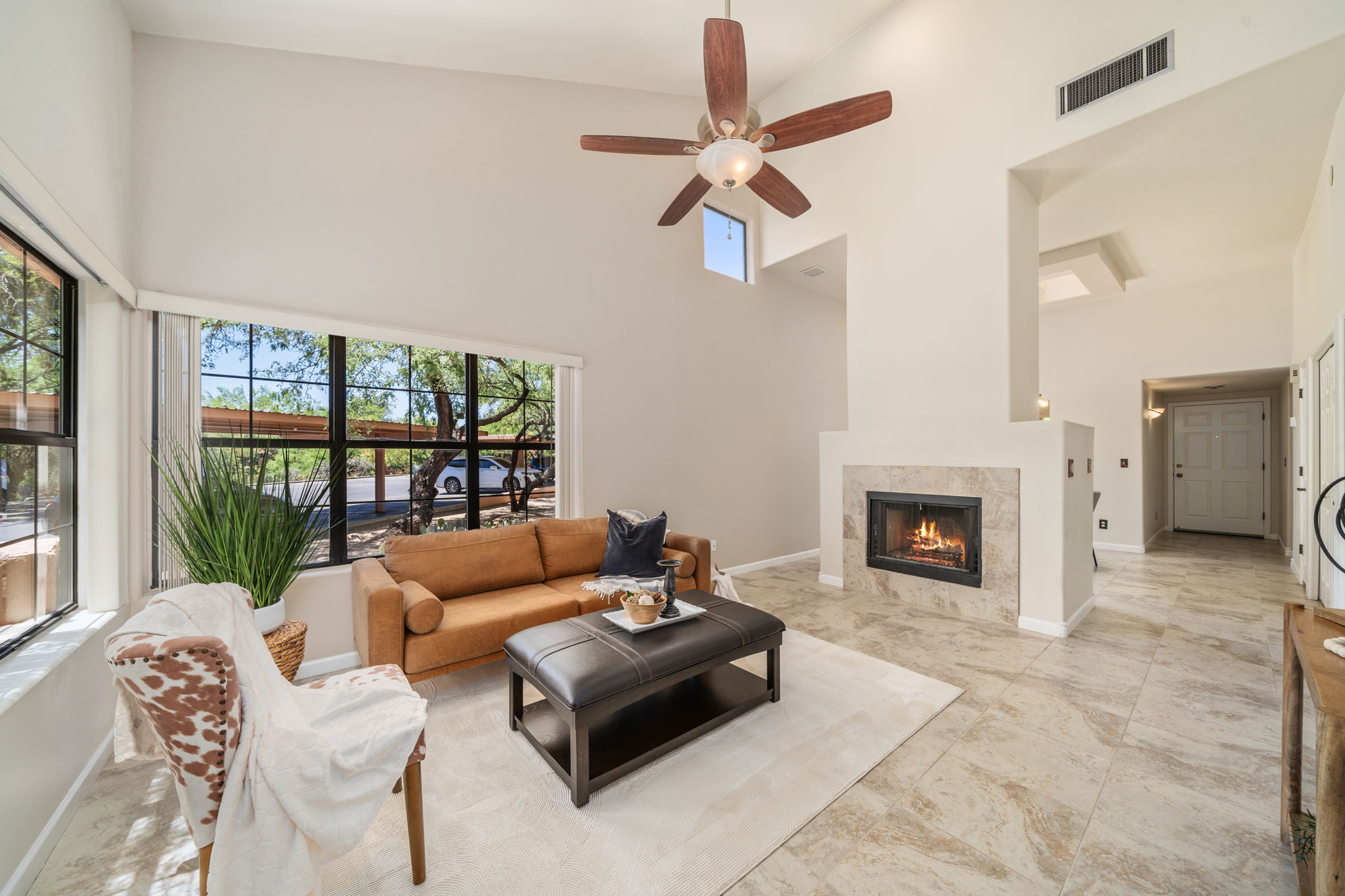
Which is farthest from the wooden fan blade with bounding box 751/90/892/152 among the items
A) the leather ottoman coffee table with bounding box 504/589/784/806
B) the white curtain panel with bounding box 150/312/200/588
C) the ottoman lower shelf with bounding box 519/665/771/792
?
the white curtain panel with bounding box 150/312/200/588

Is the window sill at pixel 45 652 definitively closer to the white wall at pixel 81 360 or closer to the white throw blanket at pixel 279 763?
the white wall at pixel 81 360

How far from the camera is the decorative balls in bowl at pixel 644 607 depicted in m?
2.34

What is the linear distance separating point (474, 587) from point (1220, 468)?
1004 cm

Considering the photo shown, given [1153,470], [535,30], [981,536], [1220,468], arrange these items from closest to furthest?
[535,30], [981,536], [1153,470], [1220,468]

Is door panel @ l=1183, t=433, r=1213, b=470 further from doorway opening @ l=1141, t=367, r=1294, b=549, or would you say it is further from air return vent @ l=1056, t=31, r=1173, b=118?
air return vent @ l=1056, t=31, r=1173, b=118

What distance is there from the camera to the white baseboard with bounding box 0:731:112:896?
1.45m

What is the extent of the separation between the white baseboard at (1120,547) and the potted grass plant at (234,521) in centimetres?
817

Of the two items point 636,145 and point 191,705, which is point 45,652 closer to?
point 191,705

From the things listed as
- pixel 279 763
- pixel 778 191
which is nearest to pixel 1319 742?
pixel 279 763

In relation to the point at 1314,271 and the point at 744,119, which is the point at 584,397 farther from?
the point at 1314,271

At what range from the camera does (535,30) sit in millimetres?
3270

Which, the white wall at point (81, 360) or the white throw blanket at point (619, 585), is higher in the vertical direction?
the white wall at point (81, 360)

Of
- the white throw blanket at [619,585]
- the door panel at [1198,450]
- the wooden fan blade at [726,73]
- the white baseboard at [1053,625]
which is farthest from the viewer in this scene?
the door panel at [1198,450]

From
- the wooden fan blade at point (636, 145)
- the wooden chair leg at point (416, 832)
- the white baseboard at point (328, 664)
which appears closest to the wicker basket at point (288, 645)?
Answer: the white baseboard at point (328, 664)
